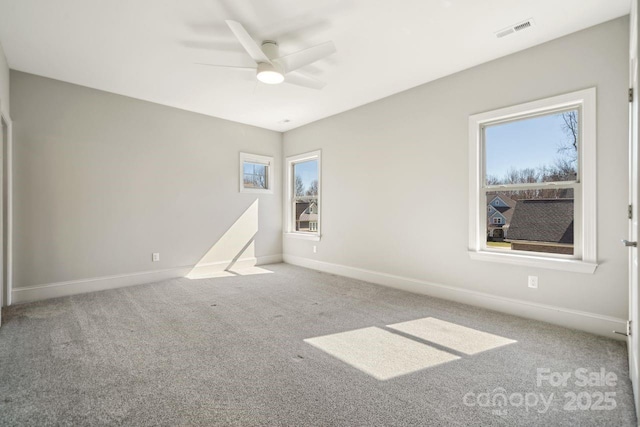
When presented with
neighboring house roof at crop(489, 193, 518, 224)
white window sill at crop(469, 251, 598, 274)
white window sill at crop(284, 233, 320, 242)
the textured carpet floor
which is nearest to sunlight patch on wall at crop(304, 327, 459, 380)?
the textured carpet floor

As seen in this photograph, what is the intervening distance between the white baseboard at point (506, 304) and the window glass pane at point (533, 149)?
126 cm

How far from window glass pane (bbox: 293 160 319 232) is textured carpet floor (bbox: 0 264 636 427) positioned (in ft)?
8.38

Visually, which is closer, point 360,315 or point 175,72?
point 360,315

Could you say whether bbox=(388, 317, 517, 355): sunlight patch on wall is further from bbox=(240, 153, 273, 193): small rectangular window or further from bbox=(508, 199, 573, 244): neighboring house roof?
bbox=(240, 153, 273, 193): small rectangular window

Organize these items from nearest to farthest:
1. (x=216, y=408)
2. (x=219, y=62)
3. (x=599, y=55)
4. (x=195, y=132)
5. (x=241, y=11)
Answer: (x=216, y=408) → (x=241, y=11) → (x=599, y=55) → (x=219, y=62) → (x=195, y=132)

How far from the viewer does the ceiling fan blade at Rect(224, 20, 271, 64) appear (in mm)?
2316

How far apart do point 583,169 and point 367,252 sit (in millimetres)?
2749

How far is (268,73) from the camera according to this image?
2.96 metres

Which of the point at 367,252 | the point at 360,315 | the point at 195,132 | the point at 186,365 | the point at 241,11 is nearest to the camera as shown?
the point at 186,365

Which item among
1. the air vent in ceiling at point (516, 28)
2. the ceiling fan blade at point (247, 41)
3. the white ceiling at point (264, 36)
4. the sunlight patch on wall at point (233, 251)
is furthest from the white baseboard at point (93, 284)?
the air vent in ceiling at point (516, 28)

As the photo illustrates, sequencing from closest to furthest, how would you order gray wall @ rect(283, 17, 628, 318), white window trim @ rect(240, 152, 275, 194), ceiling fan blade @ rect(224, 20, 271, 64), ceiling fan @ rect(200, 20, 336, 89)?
ceiling fan blade @ rect(224, 20, 271, 64) → gray wall @ rect(283, 17, 628, 318) → ceiling fan @ rect(200, 20, 336, 89) → white window trim @ rect(240, 152, 275, 194)

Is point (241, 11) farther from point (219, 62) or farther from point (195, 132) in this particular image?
point (195, 132)

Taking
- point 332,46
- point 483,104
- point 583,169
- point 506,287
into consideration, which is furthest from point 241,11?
point 506,287

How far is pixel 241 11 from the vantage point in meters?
2.49
